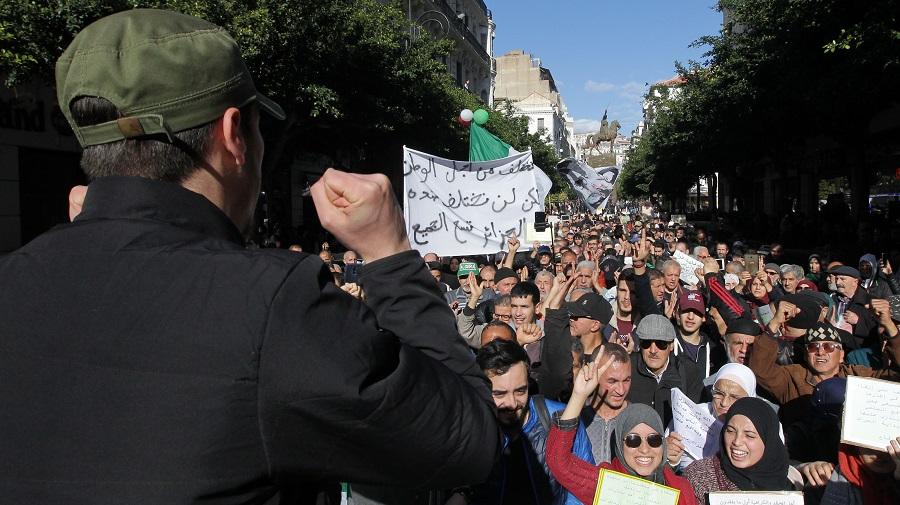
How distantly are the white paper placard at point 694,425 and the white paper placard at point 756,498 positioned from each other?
80cm

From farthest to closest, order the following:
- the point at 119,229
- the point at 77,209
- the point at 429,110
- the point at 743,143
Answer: the point at 743,143
the point at 429,110
the point at 77,209
the point at 119,229

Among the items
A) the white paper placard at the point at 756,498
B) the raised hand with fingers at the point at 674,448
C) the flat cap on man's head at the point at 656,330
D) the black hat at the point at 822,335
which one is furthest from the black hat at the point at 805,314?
the white paper placard at the point at 756,498

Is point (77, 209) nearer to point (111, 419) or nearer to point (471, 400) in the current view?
point (111, 419)

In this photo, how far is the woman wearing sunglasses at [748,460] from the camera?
11.7 feet

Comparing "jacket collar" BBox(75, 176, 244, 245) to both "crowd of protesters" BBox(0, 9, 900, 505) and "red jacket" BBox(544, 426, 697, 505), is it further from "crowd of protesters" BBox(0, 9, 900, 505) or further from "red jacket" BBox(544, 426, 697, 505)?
"red jacket" BBox(544, 426, 697, 505)

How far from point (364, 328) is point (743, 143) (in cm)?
2911

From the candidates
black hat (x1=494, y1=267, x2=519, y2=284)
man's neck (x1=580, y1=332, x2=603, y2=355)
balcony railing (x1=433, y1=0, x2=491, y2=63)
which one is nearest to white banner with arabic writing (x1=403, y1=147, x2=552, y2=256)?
black hat (x1=494, y1=267, x2=519, y2=284)

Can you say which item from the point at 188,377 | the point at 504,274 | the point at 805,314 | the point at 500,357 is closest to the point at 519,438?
the point at 500,357

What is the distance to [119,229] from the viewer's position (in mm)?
1039

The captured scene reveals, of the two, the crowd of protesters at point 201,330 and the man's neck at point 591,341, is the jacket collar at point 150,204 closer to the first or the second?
the crowd of protesters at point 201,330

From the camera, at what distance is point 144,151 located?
113cm

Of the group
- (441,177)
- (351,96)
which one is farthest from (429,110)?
(441,177)

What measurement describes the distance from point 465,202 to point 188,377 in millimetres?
8441

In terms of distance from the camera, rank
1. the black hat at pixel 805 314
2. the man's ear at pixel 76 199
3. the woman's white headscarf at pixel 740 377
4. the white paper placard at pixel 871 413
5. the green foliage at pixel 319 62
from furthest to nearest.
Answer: the green foliage at pixel 319 62 → the black hat at pixel 805 314 → the woman's white headscarf at pixel 740 377 → the white paper placard at pixel 871 413 → the man's ear at pixel 76 199
